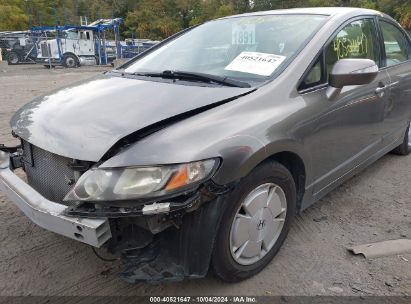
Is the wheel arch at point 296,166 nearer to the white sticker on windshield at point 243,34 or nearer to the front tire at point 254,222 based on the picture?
the front tire at point 254,222

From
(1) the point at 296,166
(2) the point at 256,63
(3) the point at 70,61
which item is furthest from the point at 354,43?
(3) the point at 70,61

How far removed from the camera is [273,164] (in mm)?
2264

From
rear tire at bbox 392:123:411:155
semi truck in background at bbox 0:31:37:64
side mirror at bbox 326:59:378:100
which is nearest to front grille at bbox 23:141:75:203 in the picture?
side mirror at bbox 326:59:378:100

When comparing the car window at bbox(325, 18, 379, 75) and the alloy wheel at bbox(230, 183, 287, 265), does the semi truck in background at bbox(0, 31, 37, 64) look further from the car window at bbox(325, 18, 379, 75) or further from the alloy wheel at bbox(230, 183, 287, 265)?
the alloy wheel at bbox(230, 183, 287, 265)

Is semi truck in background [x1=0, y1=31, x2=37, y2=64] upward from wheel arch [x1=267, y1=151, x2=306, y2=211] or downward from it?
downward

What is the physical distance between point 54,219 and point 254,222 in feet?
3.58

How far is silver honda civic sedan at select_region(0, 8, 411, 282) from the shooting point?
1825 mm

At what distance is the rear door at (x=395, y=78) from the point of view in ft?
11.4

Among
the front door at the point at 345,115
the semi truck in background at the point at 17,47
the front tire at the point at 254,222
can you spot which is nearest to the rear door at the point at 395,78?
the front door at the point at 345,115

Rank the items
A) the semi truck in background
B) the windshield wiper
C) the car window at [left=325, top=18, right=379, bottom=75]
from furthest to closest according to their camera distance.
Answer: the semi truck in background < the car window at [left=325, top=18, right=379, bottom=75] < the windshield wiper

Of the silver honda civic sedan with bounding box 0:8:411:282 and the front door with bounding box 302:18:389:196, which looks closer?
the silver honda civic sedan with bounding box 0:8:411:282

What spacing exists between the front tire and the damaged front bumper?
2.01 ft

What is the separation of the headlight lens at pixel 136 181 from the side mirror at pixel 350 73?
1231mm

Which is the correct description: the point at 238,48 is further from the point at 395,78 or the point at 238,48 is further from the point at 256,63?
the point at 395,78
